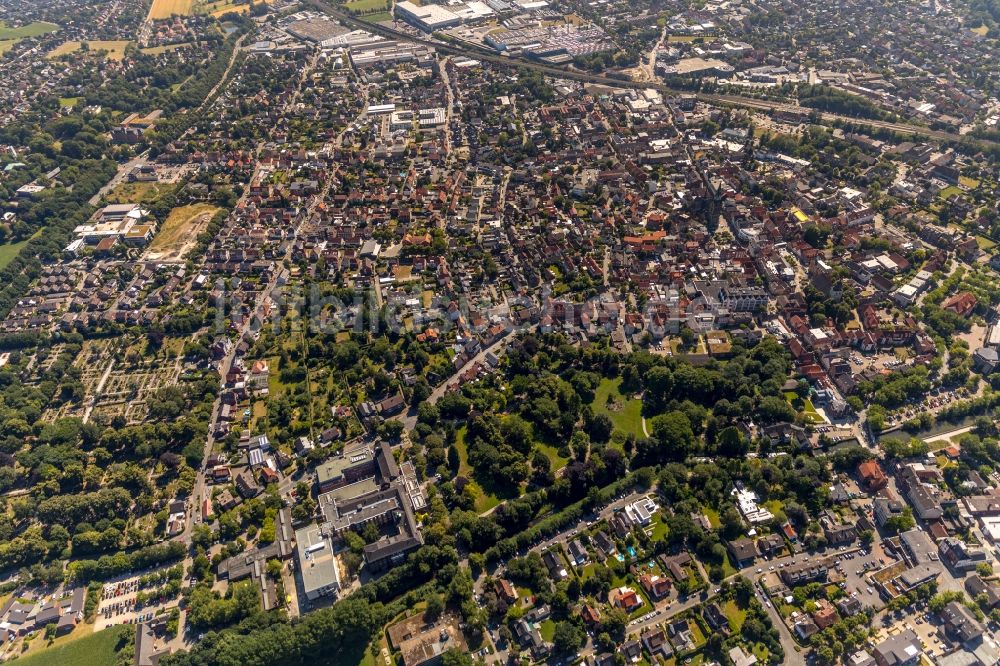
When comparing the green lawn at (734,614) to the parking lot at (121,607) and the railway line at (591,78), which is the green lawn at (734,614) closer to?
the parking lot at (121,607)

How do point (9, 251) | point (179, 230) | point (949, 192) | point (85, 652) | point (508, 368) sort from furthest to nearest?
Answer: point (949, 192), point (179, 230), point (9, 251), point (508, 368), point (85, 652)

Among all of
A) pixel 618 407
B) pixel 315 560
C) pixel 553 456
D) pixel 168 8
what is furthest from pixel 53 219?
pixel 168 8

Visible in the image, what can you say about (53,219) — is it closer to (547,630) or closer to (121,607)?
(121,607)

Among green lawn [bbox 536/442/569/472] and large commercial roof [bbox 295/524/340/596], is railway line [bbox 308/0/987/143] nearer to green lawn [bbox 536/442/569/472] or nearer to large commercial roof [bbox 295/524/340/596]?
green lawn [bbox 536/442/569/472]

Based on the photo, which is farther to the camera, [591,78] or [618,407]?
[591,78]

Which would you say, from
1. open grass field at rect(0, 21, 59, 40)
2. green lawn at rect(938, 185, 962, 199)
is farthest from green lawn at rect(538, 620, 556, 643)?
open grass field at rect(0, 21, 59, 40)

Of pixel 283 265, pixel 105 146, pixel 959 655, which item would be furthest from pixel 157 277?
pixel 959 655

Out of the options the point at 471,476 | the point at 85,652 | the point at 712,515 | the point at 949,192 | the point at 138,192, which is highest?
the point at 949,192

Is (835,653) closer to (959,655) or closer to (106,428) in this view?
(959,655)
